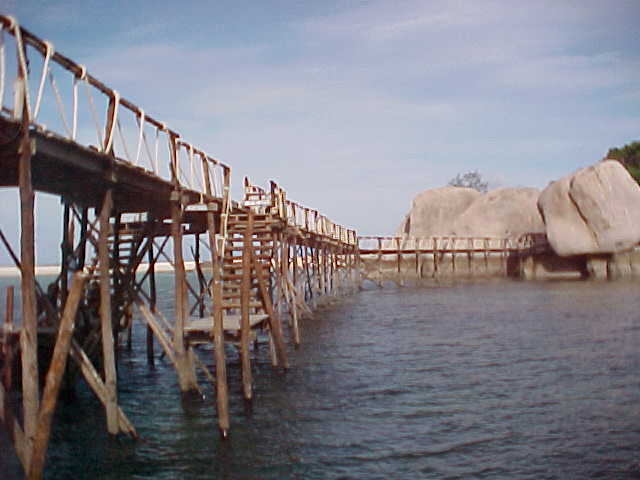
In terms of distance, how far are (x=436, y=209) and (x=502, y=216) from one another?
804 centimetres

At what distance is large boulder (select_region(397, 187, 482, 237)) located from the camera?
231ft

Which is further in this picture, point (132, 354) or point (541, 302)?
point (541, 302)

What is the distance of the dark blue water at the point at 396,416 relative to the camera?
366 inches

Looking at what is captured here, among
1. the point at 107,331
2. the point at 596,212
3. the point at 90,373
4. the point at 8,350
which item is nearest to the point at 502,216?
the point at 596,212

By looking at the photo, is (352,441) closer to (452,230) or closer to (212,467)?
(212,467)

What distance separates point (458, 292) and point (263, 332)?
827 inches

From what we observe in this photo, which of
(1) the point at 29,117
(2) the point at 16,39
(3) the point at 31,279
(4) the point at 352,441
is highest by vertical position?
(2) the point at 16,39

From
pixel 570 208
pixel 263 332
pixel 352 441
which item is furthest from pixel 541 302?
pixel 352 441

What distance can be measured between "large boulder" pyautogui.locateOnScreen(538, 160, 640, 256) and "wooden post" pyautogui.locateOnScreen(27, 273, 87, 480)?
142ft

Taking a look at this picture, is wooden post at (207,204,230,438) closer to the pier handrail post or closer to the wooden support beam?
the wooden support beam

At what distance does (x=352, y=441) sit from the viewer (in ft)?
34.0

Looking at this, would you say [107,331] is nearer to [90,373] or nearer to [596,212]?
[90,373]

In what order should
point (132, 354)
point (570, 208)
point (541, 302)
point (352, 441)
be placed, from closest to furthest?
1. point (352, 441)
2. point (132, 354)
3. point (541, 302)
4. point (570, 208)

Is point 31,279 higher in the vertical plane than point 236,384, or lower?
higher
